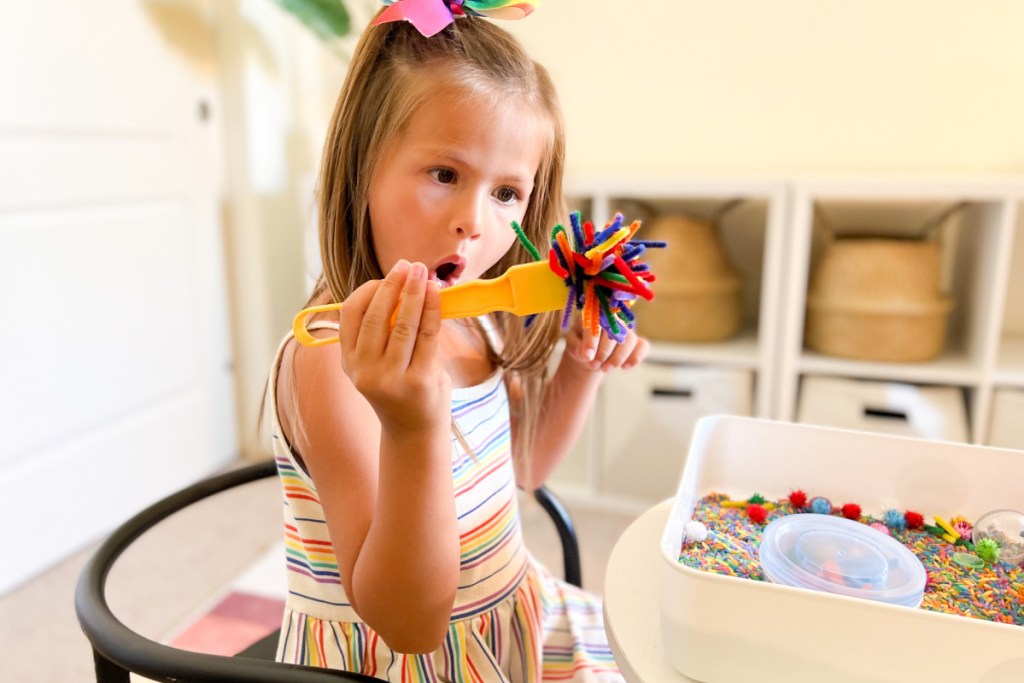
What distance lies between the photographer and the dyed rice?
1.54ft

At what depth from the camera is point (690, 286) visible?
1512 millimetres

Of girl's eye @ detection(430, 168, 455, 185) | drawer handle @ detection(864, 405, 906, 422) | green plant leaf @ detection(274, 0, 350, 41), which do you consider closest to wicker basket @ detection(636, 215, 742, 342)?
drawer handle @ detection(864, 405, 906, 422)

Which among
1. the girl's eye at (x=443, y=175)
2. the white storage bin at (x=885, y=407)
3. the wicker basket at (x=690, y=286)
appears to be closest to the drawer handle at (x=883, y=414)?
the white storage bin at (x=885, y=407)

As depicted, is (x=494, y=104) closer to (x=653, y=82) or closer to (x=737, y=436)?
(x=737, y=436)

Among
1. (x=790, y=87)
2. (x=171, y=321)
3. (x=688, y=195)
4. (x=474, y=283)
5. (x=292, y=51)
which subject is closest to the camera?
(x=474, y=283)

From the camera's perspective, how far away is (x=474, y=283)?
18.3 inches

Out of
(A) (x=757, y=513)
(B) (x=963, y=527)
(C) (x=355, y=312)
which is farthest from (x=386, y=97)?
(B) (x=963, y=527)

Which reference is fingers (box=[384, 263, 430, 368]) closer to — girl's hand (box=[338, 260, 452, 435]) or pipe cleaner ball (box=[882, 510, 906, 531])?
girl's hand (box=[338, 260, 452, 435])

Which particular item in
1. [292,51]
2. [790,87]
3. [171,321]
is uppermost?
[292,51]

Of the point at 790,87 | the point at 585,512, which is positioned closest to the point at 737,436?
the point at 585,512

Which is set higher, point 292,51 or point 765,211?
point 292,51

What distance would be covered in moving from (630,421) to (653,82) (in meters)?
0.75

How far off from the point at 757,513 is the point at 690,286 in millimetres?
979

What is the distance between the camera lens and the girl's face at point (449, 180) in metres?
0.55
